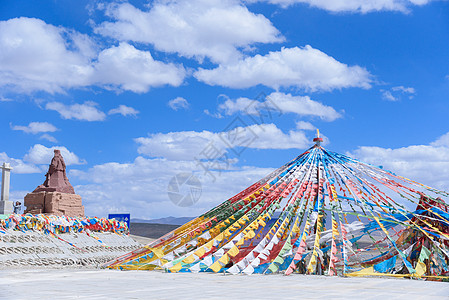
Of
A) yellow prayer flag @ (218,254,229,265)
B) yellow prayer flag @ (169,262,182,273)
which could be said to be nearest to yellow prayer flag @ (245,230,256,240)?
yellow prayer flag @ (218,254,229,265)

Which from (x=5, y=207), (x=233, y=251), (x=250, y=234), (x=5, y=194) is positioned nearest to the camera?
(x=233, y=251)

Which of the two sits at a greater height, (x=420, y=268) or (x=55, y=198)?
(x=55, y=198)

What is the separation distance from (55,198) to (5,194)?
4940mm

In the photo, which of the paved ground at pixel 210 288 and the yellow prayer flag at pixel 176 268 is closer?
the paved ground at pixel 210 288

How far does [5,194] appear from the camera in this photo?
2495cm

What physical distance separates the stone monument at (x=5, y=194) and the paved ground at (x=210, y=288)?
17.9 m

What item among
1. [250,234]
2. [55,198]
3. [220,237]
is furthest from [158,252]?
[55,198]

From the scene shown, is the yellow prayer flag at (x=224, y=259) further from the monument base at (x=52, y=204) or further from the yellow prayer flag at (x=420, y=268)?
the monument base at (x=52, y=204)

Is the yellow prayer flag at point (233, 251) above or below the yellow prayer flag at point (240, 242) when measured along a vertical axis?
below

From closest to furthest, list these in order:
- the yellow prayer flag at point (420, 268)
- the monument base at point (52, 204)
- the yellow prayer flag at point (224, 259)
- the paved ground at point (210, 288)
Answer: the paved ground at point (210, 288) → the yellow prayer flag at point (420, 268) → the yellow prayer flag at point (224, 259) → the monument base at point (52, 204)

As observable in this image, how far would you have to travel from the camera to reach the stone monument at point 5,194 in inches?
966

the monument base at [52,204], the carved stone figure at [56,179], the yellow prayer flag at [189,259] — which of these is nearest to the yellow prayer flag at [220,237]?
the yellow prayer flag at [189,259]

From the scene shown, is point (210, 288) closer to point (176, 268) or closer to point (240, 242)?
point (176, 268)

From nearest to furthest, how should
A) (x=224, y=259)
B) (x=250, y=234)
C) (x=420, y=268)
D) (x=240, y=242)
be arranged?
(x=420, y=268) < (x=224, y=259) < (x=240, y=242) < (x=250, y=234)
